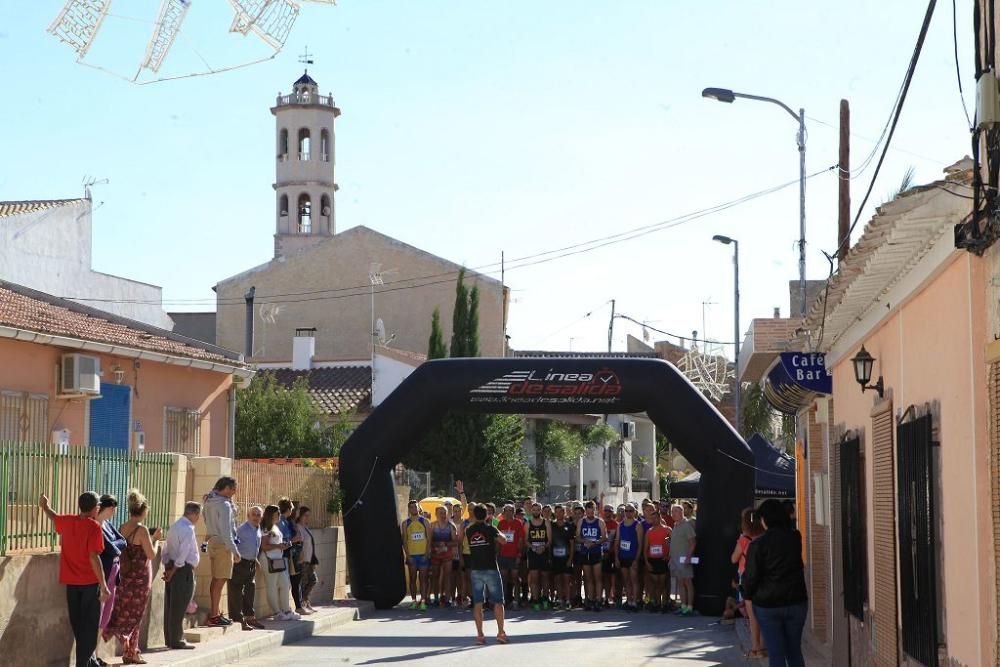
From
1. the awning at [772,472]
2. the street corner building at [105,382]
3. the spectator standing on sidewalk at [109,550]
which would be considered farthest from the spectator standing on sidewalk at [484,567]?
the awning at [772,472]

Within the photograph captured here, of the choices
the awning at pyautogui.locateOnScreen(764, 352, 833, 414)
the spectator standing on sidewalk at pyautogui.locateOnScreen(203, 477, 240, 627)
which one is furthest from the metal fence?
the awning at pyautogui.locateOnScreen(764, 352, 833, 414)

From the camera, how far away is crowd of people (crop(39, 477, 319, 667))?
42.0ft

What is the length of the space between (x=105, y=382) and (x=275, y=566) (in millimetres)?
7095

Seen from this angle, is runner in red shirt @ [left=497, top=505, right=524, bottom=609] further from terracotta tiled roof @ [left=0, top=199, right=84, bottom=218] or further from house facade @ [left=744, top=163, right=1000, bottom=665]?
terracotta tiled roof @ [left=0, top=199, right=84, bottom=218]

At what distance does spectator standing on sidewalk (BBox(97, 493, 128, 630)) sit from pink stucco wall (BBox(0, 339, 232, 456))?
29.0 feet

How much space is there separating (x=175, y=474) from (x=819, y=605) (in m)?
8.70

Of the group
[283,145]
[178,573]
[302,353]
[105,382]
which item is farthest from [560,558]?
[283,145]

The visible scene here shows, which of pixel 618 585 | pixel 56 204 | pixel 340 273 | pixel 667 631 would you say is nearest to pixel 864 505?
pixel 667 631

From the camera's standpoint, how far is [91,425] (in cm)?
2416

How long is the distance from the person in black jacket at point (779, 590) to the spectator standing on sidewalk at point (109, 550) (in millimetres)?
5809

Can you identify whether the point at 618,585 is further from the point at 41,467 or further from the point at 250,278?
the point at 250,278

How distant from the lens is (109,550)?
1326cm

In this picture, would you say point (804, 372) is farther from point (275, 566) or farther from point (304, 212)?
point (304, 212)

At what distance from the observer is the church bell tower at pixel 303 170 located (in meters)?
66.5
